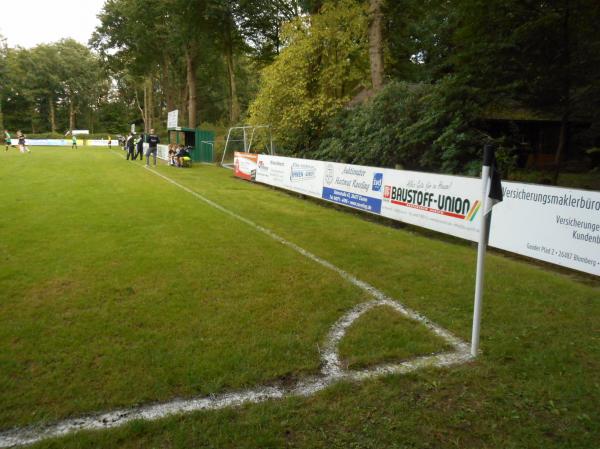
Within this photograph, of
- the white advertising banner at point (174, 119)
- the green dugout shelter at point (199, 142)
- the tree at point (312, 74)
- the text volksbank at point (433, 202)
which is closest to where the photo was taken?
the text volksbank at point (433, 202)

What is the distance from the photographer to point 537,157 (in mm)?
24750

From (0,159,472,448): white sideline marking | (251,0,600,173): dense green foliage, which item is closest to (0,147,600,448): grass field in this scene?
(0,159,472,448): white sideline marking

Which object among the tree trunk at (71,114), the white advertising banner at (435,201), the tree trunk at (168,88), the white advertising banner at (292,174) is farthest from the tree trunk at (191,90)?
the tree trunk at (71,114)

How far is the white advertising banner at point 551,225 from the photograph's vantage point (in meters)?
6.48

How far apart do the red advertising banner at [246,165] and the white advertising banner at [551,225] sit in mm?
13412

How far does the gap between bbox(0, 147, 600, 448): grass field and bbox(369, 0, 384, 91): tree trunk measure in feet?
40.6

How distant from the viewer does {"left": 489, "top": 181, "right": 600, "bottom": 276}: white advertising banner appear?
6.48 metres

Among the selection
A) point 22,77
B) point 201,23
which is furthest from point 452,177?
point 22,77

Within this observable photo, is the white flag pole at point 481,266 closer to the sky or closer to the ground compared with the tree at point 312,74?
closer to the ground

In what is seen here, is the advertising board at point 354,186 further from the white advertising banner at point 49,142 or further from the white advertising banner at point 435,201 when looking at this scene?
the white advertising banner at point 49,142

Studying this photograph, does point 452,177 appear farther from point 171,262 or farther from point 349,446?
point 349,446

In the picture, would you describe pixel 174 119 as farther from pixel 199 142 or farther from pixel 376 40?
pixel 376 40

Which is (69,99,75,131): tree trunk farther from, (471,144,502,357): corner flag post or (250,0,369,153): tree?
(471,144,502,357): corner flag post

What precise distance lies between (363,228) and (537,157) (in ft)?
63.0
